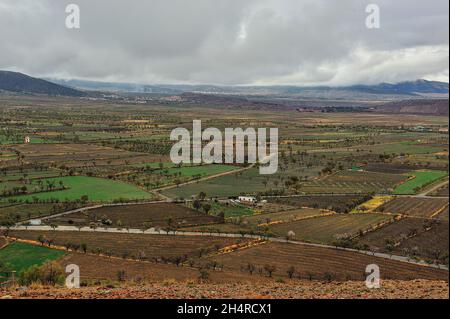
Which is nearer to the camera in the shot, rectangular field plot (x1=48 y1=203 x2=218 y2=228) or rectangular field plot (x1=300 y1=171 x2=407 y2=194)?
rectangular field plot (x1=48 y1=203 x2=218 y2=228)

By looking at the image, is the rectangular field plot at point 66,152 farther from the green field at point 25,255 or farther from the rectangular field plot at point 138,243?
the green field at point 25,255

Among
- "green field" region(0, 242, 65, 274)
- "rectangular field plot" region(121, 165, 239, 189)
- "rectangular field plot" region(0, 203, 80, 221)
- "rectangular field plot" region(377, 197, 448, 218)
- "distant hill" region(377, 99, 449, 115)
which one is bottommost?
"green field" region(0, 242, 65, 274)

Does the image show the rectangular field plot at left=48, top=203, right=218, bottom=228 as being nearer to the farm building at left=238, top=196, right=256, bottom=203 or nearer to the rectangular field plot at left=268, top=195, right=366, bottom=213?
the farm building at left=238, top=196, right=256, bottom=203

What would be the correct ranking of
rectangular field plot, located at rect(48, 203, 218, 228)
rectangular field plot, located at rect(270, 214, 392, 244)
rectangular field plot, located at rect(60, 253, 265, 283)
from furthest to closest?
1. rectangular field plot, located at rect(48, 203, 218, 228)
2. rectangular field plot, located at rect(270, 214, 392, 244)
3. rectangular field plot, located at rect(60, 253, 265, 283)

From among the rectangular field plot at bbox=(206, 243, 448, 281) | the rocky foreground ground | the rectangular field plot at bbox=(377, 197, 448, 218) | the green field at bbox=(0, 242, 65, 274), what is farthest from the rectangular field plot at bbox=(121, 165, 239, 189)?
the rocky foreground ground

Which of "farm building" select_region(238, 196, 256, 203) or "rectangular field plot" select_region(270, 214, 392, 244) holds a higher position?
"farm building" select_region(238, 196, 256, 203)

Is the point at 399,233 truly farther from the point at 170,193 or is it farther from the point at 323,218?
the point at 170,193

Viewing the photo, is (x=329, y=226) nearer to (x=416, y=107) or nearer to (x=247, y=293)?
(x=247, y=293)
